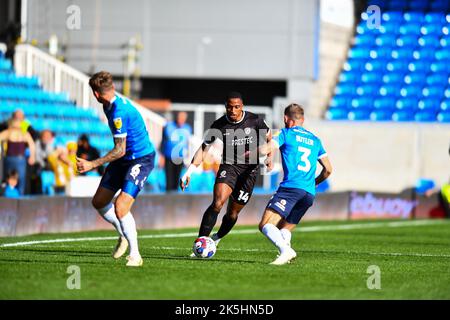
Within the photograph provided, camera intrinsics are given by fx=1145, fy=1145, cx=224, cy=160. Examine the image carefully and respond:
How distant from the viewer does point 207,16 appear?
3278cm

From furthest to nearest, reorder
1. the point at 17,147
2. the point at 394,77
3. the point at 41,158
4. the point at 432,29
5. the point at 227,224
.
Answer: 1. the point at 432,29
2. the point at 394,77
3. the point at 41,158
4. the point at 17,147
5. the point at 227,224

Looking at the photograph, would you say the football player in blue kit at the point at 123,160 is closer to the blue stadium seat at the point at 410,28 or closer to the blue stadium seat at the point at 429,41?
the blue stadium seat at the point at 429,41

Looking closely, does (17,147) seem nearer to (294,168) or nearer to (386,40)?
(294,168)

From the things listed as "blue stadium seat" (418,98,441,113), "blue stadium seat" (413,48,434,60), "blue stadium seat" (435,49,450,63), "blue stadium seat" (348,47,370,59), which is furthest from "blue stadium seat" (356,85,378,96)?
"blue stadium seat" (435,49,450,63)

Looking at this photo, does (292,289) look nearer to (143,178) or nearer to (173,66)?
(143,178)

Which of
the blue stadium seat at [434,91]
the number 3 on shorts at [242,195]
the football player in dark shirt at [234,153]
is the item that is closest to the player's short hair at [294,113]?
the football player in dark shirt at [234,153]

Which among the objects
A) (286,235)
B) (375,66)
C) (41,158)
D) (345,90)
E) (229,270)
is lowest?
(229,270)

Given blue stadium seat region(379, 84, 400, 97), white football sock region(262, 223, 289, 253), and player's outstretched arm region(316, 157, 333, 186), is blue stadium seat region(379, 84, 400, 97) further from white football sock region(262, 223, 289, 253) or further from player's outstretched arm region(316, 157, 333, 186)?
white football sock region(262, 223, 289, 253)

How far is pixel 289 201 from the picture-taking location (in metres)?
13.1

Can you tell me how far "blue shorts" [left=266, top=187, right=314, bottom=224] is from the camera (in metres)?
13.0

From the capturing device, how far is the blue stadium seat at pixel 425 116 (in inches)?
1257

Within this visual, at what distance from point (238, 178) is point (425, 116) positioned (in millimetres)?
18978

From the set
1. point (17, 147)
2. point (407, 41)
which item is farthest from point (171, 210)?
point (407, 41)
